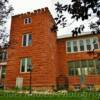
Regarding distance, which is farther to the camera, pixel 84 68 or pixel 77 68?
pixel 77 68

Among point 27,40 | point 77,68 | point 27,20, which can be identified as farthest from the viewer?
point 77,68

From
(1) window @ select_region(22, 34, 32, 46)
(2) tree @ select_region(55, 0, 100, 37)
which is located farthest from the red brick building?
(2) tree @ select_region(55, 0, 100, 37)

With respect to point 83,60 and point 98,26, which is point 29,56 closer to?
point 83,60

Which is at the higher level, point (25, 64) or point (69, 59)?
point (69, 59)

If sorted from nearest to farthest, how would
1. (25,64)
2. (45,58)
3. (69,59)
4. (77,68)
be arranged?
(45,58)
(25,64)
(77,68)
(69,59)

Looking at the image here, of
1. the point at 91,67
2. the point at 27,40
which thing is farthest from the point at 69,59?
the point at 27,40

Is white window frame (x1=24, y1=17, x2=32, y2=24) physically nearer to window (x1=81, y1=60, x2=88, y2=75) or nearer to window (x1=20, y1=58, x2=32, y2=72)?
window (x1=20, y1=58, x2=32, y2=72)

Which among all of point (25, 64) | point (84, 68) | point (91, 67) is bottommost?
point (84, 68)

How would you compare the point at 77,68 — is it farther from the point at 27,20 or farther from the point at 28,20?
the point at 27,20

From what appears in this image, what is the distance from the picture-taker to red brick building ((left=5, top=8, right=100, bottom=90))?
2230 cm

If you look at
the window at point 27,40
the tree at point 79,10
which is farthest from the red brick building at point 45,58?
the tree at point 79,10

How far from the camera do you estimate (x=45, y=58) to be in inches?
878

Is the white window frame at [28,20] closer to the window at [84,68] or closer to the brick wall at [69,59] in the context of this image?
the brick wall at [69,59]

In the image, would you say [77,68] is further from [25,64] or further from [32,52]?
[25,64]
